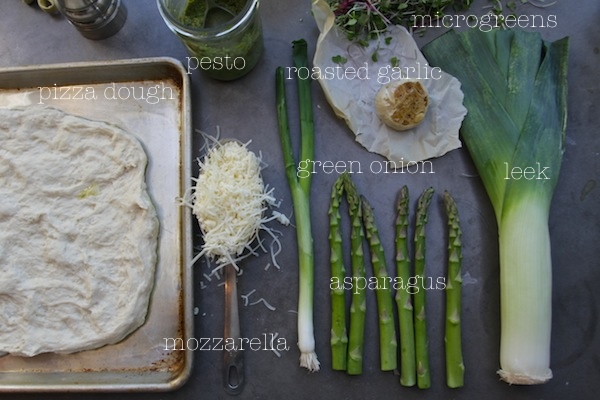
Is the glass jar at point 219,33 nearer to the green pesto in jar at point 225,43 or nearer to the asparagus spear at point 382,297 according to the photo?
the green pesto in jar at point 225,43

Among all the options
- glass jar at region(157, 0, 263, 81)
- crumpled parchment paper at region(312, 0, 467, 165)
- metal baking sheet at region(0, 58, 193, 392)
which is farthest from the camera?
crumpled parchment paper at region(312, 0, 467, 165)

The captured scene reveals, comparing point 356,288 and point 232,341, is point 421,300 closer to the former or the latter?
point 356,288

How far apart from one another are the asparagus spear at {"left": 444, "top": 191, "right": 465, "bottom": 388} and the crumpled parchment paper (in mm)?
321

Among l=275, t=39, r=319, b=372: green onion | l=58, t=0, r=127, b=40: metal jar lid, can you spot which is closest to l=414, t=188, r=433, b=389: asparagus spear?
l=275, t=39, r=319, b=372: green onion

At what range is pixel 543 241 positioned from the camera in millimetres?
1871

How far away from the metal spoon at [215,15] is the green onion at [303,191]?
11.9 inches

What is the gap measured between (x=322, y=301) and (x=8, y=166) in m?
1.35

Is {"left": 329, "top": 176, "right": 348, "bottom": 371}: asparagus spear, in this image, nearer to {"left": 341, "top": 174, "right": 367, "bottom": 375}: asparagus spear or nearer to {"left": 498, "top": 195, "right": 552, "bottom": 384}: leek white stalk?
{"left": 341, "top": 174, "right": 367, "bottom": 375}: asparagus spear

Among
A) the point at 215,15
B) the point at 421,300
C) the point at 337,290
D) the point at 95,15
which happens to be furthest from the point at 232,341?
the point at 95,15

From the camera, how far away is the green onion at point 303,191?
6.22 ft

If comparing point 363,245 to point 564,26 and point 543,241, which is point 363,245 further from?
point 564,26

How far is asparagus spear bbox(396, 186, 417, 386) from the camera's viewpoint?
1.88 metres

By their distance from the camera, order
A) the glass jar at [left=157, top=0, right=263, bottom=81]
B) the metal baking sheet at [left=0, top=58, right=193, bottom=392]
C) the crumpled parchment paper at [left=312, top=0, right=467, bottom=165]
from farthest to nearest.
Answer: the crumpled parchment paper at [left=312, top=0, right=467, bottom=165]
the metal baking sheet at [left=0, top=58, right=193, bottom=392]
the glass jar at [left=157, top=0, right=263, bottom=81]

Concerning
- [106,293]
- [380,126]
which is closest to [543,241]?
[380,126]
